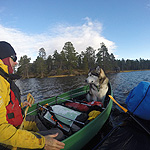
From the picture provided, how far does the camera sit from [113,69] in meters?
65.2

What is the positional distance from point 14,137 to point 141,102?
462 cm

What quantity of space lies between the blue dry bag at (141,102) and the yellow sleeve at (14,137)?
4.18 metres

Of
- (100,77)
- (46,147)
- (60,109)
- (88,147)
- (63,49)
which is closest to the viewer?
(46,147)

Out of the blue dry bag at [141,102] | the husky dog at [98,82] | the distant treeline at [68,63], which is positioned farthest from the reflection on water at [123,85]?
the distant treeline at [68,63]

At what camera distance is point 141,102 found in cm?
387

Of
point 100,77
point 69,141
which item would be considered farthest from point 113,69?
point 69,141

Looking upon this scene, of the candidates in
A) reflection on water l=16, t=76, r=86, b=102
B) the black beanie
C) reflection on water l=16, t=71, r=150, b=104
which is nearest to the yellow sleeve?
the black beanie

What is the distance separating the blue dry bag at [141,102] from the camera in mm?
3695

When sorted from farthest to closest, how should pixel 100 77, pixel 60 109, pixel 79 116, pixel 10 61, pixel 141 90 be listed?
pixel 100 77 → pixel 60 109 → pixel 141 90 → pixel 79 116 → pixel 10 61

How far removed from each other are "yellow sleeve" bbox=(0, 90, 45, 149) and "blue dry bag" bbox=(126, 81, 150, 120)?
13.7ft

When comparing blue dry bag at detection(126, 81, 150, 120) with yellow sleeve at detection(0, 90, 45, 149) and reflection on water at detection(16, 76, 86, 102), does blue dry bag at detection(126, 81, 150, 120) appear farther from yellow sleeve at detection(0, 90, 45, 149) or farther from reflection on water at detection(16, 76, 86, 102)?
reflection on water at detection(16, 76, 86, 102)

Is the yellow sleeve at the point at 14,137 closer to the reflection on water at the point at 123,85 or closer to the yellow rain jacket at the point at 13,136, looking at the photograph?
the yellow rain jacket at the point at 13,136

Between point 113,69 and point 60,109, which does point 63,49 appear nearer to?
point 113,69

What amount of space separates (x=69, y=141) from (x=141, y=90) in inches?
148
